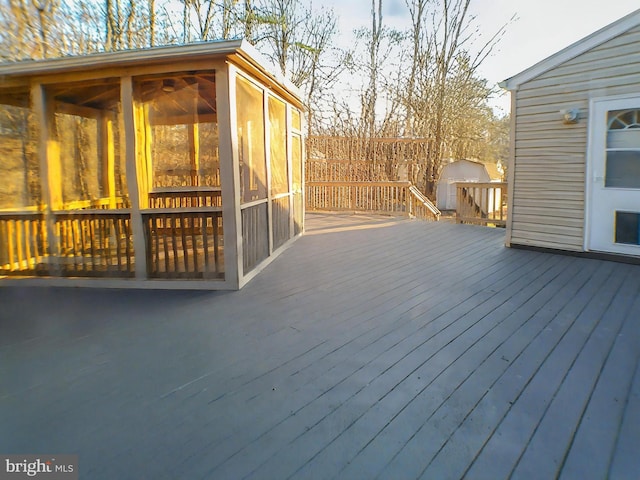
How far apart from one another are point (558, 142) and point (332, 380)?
15.2 feet

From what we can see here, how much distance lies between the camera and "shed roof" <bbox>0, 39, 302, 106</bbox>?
3578mm

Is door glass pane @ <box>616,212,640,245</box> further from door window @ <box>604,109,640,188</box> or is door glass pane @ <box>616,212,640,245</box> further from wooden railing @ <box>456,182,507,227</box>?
→ wooden railing @ <box>456,182,507,227</box>

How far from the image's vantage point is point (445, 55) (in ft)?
48.5

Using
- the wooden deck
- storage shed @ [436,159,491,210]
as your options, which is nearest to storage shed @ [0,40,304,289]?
the wooden deck

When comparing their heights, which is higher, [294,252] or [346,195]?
[346,195]

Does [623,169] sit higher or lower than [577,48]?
lower

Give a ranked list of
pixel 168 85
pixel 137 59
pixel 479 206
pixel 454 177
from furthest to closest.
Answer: pixel 454 177, pixel 479 206, pixel 168 85, pixel 137 59

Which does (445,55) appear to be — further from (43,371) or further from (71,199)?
(43,371)

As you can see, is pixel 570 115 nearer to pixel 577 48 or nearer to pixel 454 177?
pixel 577 48

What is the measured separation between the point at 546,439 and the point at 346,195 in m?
9.08

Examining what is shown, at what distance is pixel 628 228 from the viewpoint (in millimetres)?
4852

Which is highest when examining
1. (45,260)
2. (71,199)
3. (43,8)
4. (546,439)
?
(43,8)

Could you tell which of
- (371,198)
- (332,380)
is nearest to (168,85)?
(332,380)

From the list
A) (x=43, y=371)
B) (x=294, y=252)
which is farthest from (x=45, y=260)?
(x=294, y=252)
